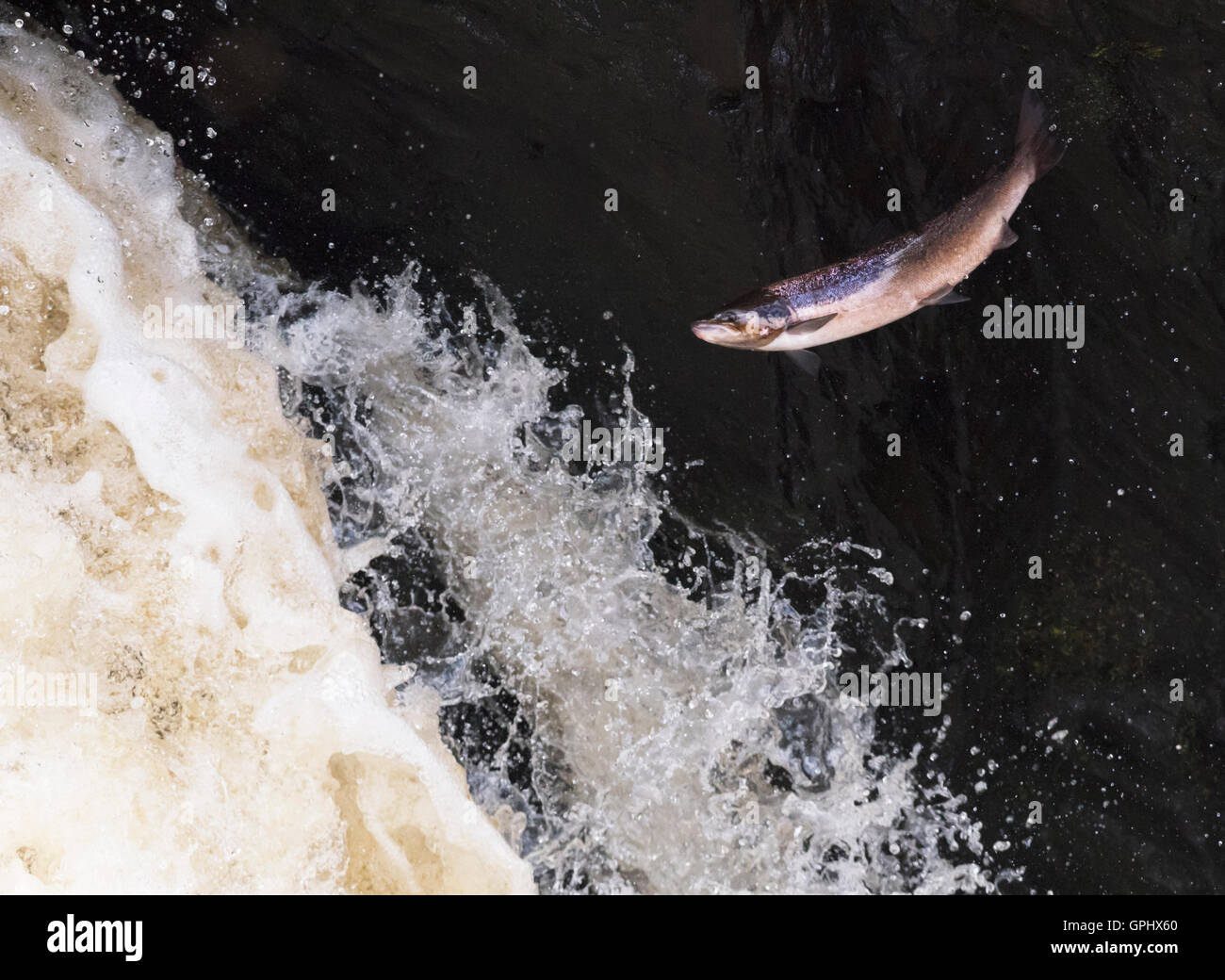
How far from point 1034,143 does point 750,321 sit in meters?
1.28

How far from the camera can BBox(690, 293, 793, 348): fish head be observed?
3.37 metres

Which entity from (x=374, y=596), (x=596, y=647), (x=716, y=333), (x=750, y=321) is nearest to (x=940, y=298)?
(x=750, y=321)

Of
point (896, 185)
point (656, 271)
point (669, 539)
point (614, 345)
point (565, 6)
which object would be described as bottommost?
point (669, 539)

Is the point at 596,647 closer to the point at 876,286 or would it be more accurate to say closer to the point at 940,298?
the point at 876,286

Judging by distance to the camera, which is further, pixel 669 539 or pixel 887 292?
pixel 669 539

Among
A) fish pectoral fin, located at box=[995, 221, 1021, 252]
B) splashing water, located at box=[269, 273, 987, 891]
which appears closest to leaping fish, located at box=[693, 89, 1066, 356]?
fish pectoral fin, located at box=[995, 221, 1021, 252]

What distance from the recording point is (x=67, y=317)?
347 centimetres

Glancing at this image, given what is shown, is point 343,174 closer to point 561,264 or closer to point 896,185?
point 561,264

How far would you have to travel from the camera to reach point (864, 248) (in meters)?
3.77

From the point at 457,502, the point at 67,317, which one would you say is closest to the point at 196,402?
the point at 67,317

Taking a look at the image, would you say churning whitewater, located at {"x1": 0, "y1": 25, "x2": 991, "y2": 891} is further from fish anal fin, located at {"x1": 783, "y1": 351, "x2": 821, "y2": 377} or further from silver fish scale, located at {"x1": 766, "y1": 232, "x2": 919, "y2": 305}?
silver fish scale, located at {"x1": 766, "y1": 232, "x2": 919, "y2": 305}

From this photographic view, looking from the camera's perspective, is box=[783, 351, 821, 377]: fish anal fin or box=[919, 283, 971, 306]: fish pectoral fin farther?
box=[783, 351, 821, 377]: fish anal fin

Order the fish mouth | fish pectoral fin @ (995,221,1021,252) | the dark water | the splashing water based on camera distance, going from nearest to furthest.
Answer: the fish mouth
fish pectoral fin @ (995,221,1021,252)
the splashing water
the dark water

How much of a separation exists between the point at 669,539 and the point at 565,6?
206cm
